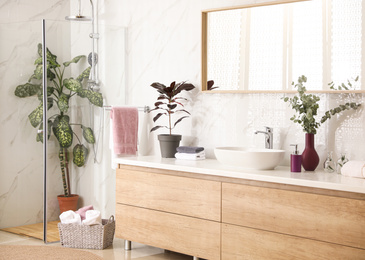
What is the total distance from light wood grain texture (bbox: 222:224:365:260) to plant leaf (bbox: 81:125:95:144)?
4.95 feet

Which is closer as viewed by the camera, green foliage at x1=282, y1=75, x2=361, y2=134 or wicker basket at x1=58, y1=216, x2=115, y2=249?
green foliage at x1=282, y1=75, x2=361, y2=134

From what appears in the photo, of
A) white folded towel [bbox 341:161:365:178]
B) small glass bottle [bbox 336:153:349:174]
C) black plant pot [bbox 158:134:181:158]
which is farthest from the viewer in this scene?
black plant pot [bbox 158:134:181:158]

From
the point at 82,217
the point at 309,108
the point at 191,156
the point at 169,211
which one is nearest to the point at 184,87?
the point at 191,156

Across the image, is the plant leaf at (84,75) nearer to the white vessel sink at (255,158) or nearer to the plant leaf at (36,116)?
the plant leaf at (36,116)

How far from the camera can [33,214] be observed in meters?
4.35

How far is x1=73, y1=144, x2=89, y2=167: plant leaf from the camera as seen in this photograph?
4.33m

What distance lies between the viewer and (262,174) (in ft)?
10.4

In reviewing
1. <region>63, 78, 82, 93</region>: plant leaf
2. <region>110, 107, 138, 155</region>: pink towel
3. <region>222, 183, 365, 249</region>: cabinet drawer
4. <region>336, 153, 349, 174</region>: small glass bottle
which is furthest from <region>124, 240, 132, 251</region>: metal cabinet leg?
<region>336, 153, 349, 174</region>: small glass bottle

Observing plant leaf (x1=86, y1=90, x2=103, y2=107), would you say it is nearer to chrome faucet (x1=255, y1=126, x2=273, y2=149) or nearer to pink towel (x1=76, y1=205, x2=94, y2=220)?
pink towel (x1=76, y1=205, x2=94, y2=220)

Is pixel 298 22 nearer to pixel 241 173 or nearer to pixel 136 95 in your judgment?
pixel 241 173

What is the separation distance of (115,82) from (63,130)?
590mm

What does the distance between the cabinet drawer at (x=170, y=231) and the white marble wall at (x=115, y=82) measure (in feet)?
1.98

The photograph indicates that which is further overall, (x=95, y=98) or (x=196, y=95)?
(x=95, y=98)

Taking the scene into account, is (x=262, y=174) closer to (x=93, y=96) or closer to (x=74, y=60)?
(x=93, y=96)
